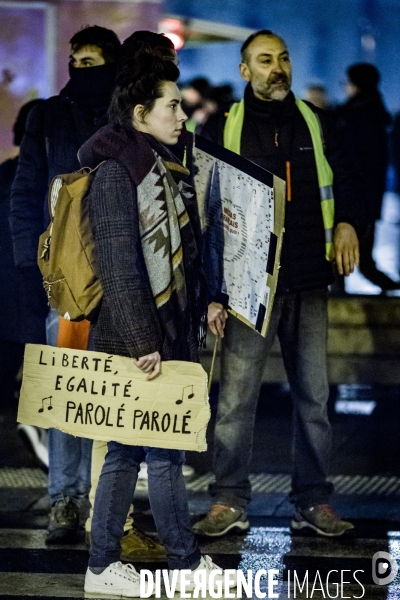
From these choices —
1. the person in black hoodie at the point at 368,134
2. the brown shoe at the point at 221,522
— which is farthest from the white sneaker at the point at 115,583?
the person in black hoodie at the point at 368,134

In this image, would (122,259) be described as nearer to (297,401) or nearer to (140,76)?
(140,76)

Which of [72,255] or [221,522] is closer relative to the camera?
[72,255]

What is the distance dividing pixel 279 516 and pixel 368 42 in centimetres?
1681

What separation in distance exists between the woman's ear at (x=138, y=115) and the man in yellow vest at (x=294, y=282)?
1.09 meters

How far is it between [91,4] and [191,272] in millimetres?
4451

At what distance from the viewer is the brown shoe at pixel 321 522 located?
207 inches

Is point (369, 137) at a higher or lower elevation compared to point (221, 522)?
higher

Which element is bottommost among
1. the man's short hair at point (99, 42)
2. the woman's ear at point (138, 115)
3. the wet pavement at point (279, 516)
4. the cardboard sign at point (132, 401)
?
the wet pavement at point (279, 516)

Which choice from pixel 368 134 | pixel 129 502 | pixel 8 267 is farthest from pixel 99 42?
pixel 368 134

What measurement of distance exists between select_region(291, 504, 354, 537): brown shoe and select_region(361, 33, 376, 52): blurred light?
17.0m

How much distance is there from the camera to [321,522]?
5285 millimetres

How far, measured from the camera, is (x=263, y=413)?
804 centimetres

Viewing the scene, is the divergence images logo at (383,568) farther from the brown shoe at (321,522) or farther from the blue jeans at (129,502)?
the blue jeans at (129,502)

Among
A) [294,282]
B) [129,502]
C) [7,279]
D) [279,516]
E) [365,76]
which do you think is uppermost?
[365,76]
